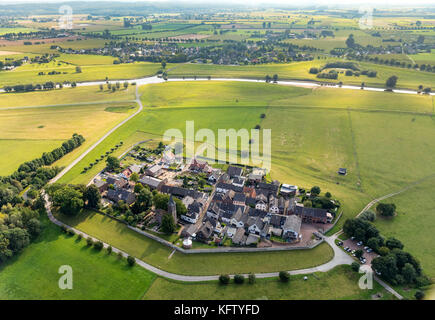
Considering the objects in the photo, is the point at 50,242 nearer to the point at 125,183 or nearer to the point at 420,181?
the point at 125,183

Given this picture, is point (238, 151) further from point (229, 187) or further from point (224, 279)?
point (224, 279)

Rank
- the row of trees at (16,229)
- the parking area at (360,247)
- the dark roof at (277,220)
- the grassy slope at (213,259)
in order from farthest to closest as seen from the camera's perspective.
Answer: the dark roof at (277,220) → the row of trees at (16,229) → the parking area at (360,247) → the grassy slope at (213,259)

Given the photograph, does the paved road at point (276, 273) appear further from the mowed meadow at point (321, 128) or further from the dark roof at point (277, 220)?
the dark roof at point (277, 220)

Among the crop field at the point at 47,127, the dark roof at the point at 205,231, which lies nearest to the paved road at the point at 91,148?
the crop field at the point at 47,127

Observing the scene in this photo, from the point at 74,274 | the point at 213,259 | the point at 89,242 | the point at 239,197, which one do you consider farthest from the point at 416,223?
the point at 74,274

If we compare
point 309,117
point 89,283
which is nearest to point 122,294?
point 89,283
